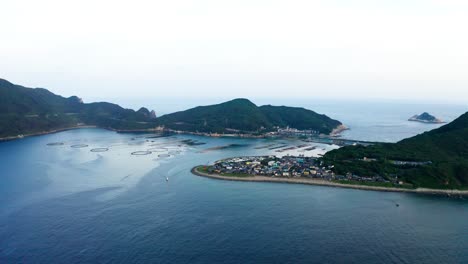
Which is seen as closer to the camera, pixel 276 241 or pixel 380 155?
pixel 276 241

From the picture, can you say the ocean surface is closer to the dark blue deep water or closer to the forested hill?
the dark blue deep water

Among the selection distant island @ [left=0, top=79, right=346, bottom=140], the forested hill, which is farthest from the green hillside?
the forested hill

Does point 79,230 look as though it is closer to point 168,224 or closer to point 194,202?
point 168,224

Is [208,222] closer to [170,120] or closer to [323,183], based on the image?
[323,183]

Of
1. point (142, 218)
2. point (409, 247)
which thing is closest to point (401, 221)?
point (409, 247)

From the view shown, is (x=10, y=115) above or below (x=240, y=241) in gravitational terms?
above

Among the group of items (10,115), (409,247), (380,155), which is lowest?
(409,247)

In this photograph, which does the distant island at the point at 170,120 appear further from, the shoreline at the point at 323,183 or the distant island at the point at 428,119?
the shoreline at the point at 323,183
